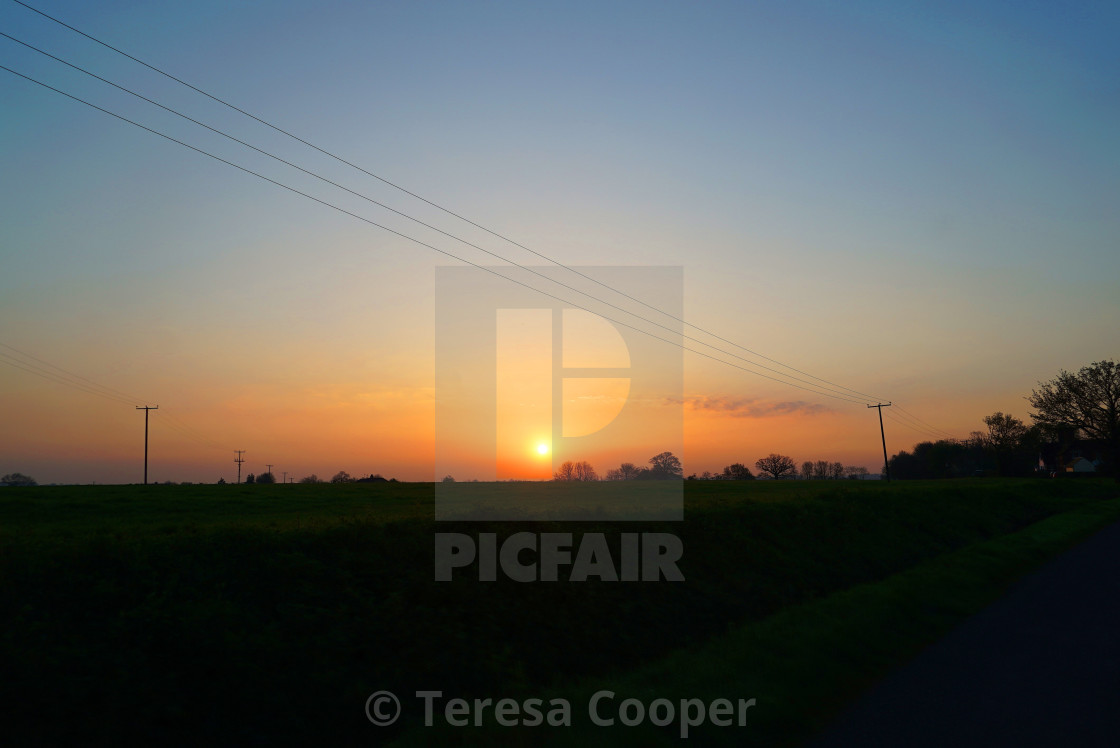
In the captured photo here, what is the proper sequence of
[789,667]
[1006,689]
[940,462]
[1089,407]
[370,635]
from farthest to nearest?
[940,462] → [1089,407] → [370,635] → [789,667] → [1006,689]

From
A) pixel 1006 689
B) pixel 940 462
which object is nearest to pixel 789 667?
pixel 1006 689

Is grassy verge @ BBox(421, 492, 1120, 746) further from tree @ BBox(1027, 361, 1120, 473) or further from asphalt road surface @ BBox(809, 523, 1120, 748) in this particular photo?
tree @ BBox(1027, 361, 1120, 473)

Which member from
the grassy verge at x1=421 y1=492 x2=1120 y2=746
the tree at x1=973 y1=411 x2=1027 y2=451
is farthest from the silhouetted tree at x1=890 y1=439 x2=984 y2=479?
the grassy verge at x1=421 y1=492 x2=1120 y2=746

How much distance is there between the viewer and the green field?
8.51 meters

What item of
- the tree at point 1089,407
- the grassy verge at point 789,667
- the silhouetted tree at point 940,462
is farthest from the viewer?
the silhouetted tree at point 940,462

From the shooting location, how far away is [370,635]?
11.3 m

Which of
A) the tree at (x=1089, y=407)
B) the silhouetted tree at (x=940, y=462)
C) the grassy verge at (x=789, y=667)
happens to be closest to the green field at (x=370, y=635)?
the grassy verge at (x=789, y=667)

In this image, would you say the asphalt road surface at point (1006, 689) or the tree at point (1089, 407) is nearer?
the asphalt road surface at point (1006, 689)

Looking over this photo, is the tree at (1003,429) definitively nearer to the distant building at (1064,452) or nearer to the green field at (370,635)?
the distant building at (1064,452)

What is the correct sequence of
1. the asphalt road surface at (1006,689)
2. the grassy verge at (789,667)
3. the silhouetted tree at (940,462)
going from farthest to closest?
the silhouetted tree at (940,462)
the grassy verge at (789,667)
the asphalt road surface at (1006,689)

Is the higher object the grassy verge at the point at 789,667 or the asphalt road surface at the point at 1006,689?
the asphalt road surface at the point at 1006,689

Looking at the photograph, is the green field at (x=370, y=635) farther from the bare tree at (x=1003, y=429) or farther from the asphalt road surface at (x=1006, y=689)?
the bare tree at (x=1003, y=429)

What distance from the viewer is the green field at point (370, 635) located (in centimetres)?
851

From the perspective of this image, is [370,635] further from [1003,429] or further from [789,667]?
[1003,429]
